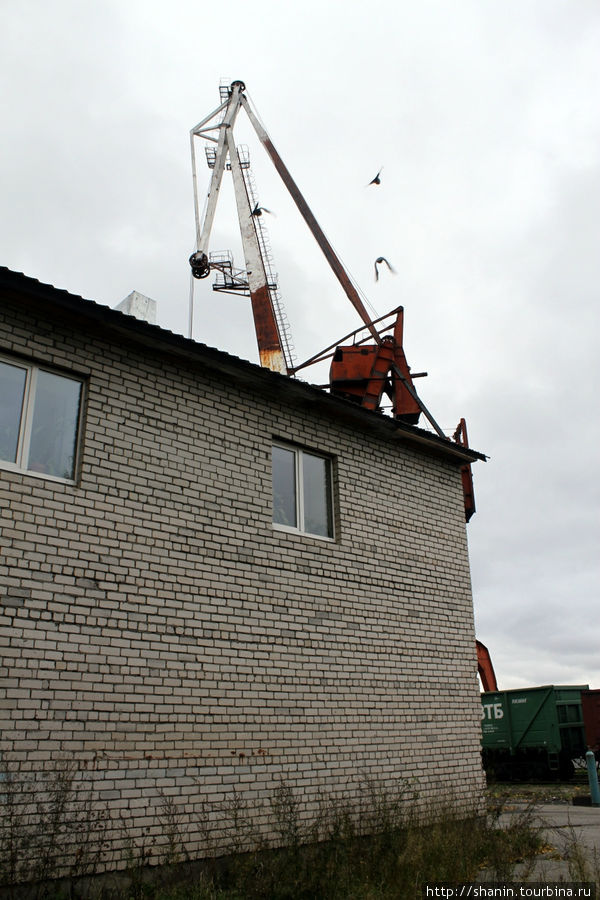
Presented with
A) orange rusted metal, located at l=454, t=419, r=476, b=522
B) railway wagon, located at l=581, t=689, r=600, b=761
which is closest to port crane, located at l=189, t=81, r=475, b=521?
orange rusted metal, located at l=454, t=419, r=476, b=522

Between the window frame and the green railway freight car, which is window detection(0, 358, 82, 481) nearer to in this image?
the window frame

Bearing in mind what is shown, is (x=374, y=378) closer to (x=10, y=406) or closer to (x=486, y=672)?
(x=10, y=406)

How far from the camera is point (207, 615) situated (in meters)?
7.17

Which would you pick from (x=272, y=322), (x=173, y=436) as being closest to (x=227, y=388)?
(x=173, y=436)

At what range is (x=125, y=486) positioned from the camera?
6.89 meters

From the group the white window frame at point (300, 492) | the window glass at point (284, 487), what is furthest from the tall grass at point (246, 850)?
the window glass at point (284, 487)

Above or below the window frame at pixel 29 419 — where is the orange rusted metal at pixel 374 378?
above

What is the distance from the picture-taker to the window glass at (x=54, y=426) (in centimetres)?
648

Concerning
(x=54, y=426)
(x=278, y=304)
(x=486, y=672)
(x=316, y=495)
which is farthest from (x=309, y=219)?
(x=486, y=672)

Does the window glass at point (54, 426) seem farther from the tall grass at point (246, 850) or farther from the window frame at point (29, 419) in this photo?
the tall grass at point (246, 850)

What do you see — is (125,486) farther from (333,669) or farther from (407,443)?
(407,443)

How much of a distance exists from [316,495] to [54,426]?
342 centimetres

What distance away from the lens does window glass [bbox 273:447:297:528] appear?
27.6ft

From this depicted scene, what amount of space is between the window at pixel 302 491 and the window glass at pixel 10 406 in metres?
3.02
